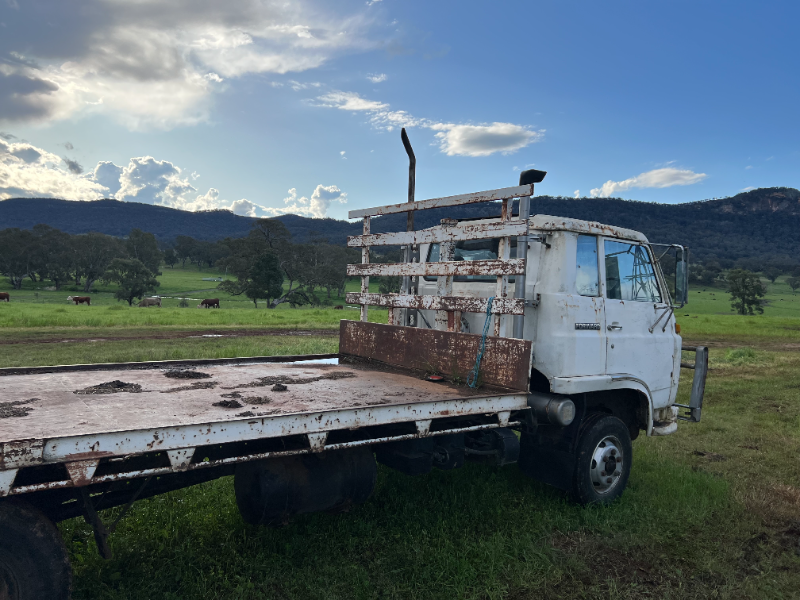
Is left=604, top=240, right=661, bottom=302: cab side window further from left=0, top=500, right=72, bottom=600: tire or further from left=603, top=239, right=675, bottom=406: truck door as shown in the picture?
left=0, top=500, right=72, bottom=600: tire

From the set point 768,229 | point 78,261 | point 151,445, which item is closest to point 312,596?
point 151,445

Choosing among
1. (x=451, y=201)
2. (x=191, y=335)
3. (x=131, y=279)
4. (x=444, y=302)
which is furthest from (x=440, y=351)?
(x=131, y=279)

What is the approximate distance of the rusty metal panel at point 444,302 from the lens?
170 inches

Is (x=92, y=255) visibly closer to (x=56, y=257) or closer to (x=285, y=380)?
(x=56, y=257)

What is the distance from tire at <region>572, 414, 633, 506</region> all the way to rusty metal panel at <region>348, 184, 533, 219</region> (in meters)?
2.20

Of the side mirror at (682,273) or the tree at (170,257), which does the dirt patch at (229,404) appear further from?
the tree at (170,257)

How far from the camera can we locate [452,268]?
4.68 meters

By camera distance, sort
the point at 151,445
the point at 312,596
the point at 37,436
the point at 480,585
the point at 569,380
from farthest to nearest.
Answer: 1. the point at 569,380
2. the point at 480,585
3. the point at 312,596
4. the point at 151,445
5. the point at 37,436

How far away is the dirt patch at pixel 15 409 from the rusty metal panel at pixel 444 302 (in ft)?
9.66

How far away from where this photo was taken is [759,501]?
542 centimetres

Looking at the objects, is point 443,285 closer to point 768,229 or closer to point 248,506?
point 248,506

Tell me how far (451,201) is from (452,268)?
561 mm

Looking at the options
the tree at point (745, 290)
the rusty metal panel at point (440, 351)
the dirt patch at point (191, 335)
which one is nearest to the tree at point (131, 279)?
the dirt patch at point (191, 335)

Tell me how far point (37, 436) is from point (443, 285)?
3380mm
